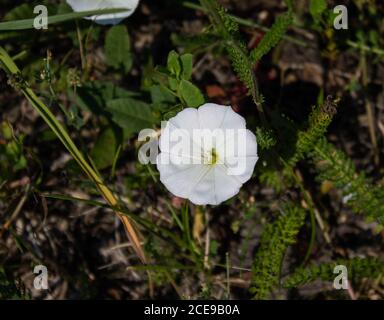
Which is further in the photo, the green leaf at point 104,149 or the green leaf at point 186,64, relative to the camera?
the green leaf at point 104,149

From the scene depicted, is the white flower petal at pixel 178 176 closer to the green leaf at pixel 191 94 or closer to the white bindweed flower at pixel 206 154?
the white bindweed flower at pixel 206 154

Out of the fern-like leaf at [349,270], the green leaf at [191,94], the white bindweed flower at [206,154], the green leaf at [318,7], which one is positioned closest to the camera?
the white bindweed flower at [206,154]

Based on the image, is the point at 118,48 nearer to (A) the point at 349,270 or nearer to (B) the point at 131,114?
(B) the point at 131,114

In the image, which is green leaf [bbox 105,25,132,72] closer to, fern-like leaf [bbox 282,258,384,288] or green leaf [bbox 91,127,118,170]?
green leaf [bbox 91,127,118,170]

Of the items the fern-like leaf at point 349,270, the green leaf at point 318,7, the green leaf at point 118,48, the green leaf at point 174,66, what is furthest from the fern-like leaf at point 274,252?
the green leaf at point 118,48

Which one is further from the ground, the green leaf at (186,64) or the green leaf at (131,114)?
the green leaf at (186,64)

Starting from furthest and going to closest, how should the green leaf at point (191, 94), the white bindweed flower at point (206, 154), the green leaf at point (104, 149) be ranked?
the green leaf at point (104, 149), the green leaf at point (191, 94), the white bindweed flower at point (206, 154)

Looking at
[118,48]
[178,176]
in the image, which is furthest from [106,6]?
[178,176]
